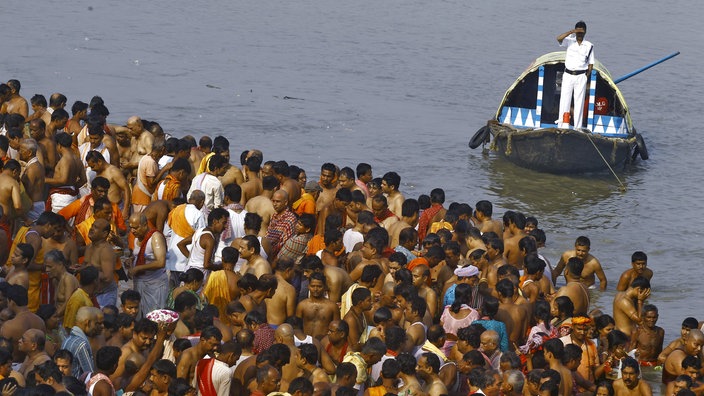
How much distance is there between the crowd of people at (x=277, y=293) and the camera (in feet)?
27.6

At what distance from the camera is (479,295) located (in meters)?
10.6

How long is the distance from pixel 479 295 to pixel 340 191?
2287 mm

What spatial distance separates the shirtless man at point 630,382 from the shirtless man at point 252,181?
4.88 m

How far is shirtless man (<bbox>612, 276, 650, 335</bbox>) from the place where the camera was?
11.3m

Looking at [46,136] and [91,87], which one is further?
[91,87]

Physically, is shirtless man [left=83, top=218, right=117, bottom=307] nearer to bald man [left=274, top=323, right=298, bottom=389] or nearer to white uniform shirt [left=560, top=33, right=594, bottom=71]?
bald man [left=274, top=323, right=298, bottom=389]

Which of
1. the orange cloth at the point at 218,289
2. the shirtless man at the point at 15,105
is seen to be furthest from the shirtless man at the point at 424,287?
the shirtless man at the point at 15,105

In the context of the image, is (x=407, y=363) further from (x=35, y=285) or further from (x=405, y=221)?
(x=405, y=221)

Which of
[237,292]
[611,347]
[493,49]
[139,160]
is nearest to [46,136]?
[139,160]

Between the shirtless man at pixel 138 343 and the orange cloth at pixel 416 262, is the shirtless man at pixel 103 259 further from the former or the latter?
the orange cloth at pixel 416 262

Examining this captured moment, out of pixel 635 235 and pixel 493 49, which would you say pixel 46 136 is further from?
pixel 493 49

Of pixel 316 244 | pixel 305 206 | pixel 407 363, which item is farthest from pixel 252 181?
pixel 407 363

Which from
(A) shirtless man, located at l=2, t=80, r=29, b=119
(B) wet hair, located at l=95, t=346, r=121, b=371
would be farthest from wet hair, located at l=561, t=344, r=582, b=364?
(A) shirtless man, located at l=2, t=80, r=29, b=119

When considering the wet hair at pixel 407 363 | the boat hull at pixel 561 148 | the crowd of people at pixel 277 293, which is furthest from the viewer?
the boat hull at pixel 561 148
